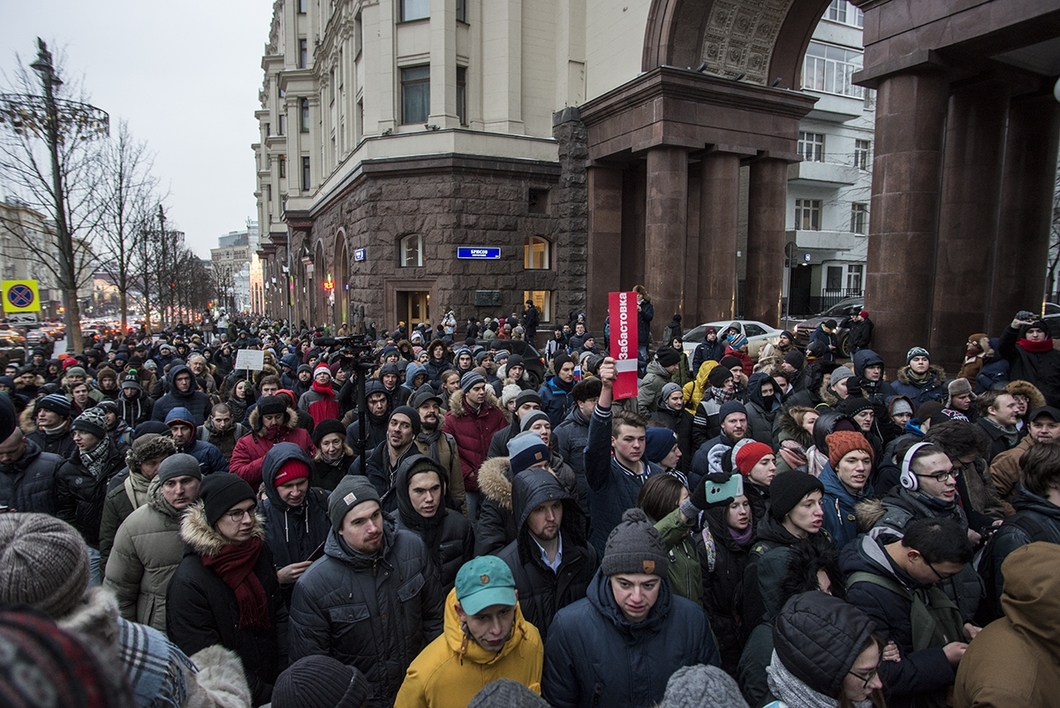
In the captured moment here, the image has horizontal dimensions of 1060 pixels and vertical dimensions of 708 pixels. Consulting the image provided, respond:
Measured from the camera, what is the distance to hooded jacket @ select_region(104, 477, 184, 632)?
3334 mm

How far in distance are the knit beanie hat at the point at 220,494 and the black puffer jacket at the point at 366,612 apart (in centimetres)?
52

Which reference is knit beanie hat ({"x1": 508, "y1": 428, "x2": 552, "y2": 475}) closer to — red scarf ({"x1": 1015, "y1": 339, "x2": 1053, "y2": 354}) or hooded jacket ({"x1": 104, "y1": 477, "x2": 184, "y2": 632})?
hooded jacket ({"x1": 104, "y1": 477, "x2": 184, "y2": 632})

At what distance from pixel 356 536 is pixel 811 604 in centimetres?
196

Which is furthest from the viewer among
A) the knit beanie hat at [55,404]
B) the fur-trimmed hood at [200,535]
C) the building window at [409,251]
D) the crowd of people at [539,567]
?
the building window at [409,251]

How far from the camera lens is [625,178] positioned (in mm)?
22703

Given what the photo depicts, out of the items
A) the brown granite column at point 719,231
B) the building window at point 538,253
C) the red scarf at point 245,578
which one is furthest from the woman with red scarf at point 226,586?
the building window at point 538,253

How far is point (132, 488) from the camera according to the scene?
161 inches

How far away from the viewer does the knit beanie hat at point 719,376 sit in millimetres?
7121

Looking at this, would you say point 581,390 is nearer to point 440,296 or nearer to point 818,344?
point 818,344

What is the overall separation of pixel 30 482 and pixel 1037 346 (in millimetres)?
10573

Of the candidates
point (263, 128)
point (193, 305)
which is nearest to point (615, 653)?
point (193, 305)

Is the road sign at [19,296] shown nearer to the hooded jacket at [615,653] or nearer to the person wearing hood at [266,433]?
the person wearing hood at [266,433]

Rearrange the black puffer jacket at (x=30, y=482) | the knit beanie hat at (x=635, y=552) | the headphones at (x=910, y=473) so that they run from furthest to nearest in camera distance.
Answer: the black puffer jacket at (x=30, y=482) < the headphones at (x=910, y=473) < the knit beanie hat at (x=635, y=552)

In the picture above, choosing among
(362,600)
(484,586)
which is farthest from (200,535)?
(484,586)
